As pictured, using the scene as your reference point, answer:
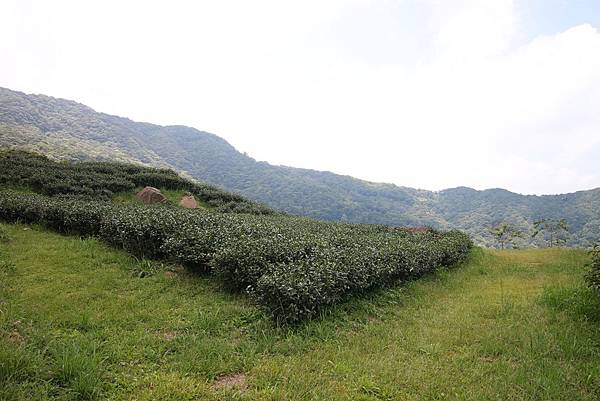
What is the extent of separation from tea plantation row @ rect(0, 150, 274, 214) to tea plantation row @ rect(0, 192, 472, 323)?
5719 millimetres

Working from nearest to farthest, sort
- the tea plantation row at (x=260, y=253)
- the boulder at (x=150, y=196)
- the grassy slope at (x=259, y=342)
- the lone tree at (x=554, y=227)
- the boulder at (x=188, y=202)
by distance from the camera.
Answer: the grassy slope at (x=259, y=342) < the tea plantation row at (x=260, y=253) < the boulder at (x=150, y=196) < the boulder at (x=188, y=202) < the lone tree at (x=554, y=227)

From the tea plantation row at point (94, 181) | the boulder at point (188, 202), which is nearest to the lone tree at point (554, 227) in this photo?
the tea plantation row at point (94, 181)

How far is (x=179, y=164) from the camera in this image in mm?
132375

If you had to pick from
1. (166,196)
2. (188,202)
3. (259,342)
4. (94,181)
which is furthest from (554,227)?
(94,181)

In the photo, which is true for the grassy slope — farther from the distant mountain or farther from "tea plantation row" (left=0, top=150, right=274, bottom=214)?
the distant mountain

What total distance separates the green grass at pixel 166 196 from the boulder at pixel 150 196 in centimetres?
33

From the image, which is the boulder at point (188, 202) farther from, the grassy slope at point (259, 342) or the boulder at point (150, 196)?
the grassy slope at point (259, 342)

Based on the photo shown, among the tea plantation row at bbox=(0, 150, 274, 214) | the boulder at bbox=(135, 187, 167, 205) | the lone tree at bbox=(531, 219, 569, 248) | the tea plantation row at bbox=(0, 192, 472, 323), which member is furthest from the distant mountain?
the tea plantation row at bbox=(0, 192, 472, 323)

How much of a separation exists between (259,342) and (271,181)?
107735 mm

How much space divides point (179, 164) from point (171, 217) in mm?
127634

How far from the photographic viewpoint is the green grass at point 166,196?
21.6 meters

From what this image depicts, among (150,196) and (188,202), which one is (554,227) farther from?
(150,196)

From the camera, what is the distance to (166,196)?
2403 cm

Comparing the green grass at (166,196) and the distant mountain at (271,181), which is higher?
the distant mountain at (271,181)
